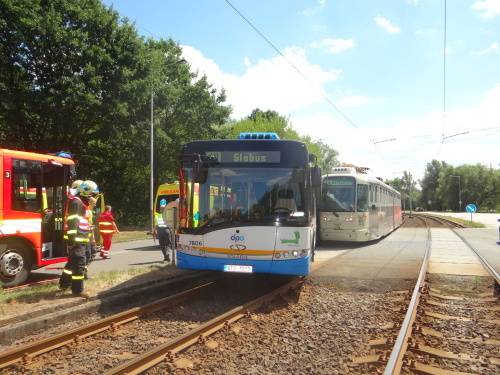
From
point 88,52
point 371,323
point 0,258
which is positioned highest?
point 88,52

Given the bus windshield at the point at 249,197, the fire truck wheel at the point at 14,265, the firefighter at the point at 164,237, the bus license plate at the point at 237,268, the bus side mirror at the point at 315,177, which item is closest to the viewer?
the bus license plate at the point at 237,268

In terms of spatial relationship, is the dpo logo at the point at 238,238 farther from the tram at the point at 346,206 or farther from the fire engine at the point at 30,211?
the tram at the point at 346,206

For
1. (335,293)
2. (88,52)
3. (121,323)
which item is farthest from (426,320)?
(88,52)

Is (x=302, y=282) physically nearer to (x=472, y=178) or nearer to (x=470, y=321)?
(x=470, y=321)

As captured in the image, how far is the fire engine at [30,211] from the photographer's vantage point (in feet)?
29.3

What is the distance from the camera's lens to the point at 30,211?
9414 millimetres

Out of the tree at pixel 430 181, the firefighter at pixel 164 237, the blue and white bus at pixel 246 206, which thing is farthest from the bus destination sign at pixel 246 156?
the tree at pixel 430 181

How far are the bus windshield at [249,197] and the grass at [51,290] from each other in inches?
77.9

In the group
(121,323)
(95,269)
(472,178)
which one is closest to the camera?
(121,323)

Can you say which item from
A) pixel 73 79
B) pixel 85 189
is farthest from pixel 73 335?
pixel 73 79

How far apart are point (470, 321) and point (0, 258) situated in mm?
8102

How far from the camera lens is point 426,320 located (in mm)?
6734

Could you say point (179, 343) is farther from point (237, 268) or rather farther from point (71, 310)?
point (237, 268)

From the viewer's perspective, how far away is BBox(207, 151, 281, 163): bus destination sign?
831 centimetres
